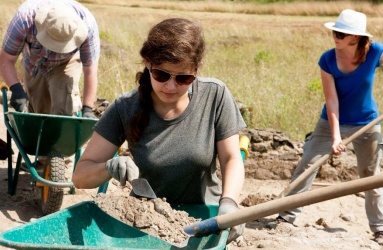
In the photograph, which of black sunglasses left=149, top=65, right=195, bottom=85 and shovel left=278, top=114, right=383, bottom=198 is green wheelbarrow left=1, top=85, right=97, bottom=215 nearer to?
shovel left=278, top=114, right=383, bottom=198

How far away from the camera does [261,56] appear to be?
16234 millimetres

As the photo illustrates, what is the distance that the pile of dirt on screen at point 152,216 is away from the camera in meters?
3.51

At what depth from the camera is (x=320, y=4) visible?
112 ft

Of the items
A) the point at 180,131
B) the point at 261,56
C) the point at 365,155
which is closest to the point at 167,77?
the point at 180,131

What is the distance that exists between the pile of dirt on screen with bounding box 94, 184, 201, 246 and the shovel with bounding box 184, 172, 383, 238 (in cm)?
30

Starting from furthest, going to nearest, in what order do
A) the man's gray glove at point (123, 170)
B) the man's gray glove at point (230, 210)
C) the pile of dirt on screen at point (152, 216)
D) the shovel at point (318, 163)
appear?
the shovel at point (318, 163)
the pile of dirt on screen at point (152, 216)
the man's gray glove at point (230, 210)
the man's gray glove at point (123, 170)

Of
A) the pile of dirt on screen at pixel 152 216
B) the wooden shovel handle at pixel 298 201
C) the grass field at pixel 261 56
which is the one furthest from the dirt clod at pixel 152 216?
the grass field at pixel 261 56

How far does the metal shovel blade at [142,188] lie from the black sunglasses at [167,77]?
1.41ft

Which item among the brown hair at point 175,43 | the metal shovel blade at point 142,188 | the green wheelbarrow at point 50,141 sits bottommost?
the green wheelbarrow at point 50,141

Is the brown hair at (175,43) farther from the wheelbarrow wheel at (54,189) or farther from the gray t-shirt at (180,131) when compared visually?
the wheelbarrow wheel at (54,189)

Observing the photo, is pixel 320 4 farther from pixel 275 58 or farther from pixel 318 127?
pixel 318 127

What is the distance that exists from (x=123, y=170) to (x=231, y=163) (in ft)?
1.97

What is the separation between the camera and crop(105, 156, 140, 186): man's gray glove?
129 inches

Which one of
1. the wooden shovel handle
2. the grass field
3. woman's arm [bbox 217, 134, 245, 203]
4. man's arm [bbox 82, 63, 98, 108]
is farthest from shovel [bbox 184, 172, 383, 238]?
man's arm [bbox 82, 63, 98, 108]
